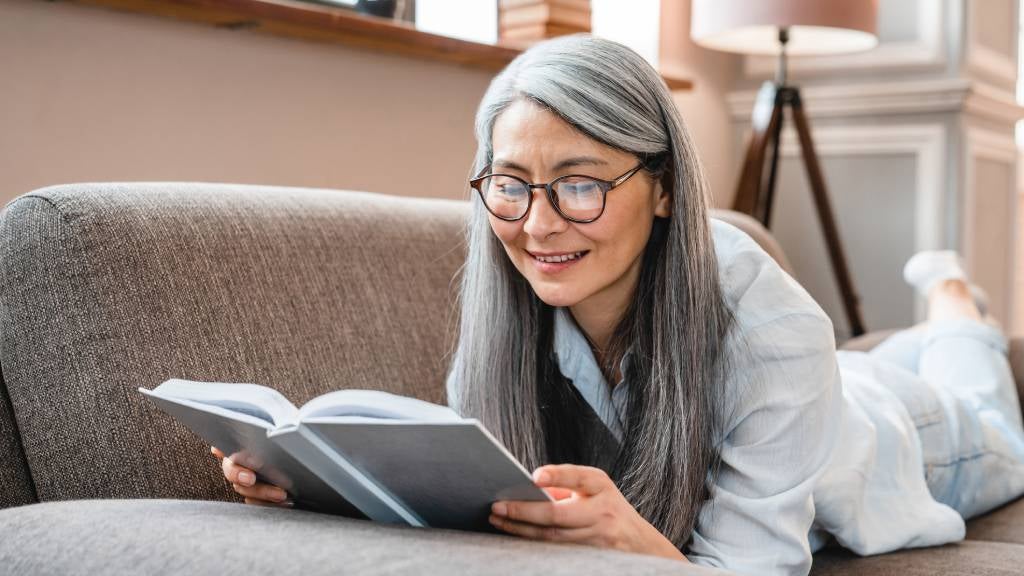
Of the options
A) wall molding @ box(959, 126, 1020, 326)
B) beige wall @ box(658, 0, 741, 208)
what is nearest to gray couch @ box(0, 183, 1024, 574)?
Result: beige wall @ box(658, 0, 741, 208)

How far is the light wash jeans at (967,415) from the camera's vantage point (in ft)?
5.79

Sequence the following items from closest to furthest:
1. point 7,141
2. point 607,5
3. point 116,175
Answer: point 7,141, point 116,175, point 607,5

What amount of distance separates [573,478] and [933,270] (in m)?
1.83

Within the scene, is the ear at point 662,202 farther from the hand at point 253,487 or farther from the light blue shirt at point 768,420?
the hand at point 253,487

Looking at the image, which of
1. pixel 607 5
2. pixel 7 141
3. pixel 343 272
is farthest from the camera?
pixel 607 5

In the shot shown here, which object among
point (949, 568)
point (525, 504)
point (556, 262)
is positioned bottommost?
point (949, 568)

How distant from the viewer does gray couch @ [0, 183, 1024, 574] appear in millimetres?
860

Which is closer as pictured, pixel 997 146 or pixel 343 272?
pixel 343 272

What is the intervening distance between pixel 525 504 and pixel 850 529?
61 cm

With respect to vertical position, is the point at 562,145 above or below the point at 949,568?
above

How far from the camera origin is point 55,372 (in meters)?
1.18

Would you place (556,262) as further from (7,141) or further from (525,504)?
(7,141)

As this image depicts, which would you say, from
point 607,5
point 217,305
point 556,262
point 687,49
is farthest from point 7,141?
point 687,49

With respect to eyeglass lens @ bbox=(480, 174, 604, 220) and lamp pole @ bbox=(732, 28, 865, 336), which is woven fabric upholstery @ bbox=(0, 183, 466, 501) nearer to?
eyeglass lens @ bbox=(480, 174, 604, 220)
